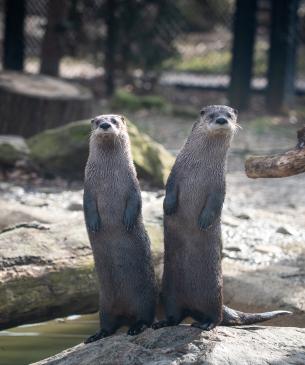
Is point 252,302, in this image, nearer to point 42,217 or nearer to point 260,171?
point 260,171

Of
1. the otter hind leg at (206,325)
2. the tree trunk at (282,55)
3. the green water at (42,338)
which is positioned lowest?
the green water at (42,338)

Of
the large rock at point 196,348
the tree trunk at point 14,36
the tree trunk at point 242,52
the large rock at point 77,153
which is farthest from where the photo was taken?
the tree trunk at point 14,36

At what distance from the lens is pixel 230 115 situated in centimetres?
495

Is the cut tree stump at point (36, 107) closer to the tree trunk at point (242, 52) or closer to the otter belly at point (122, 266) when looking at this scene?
the tree trunk at point (242, 52)

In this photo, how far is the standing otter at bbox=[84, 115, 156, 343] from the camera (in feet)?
16.1

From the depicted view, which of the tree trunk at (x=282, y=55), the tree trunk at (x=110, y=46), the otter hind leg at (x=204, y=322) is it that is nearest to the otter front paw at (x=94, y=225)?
the otter hind leg at (x=204, y=322)

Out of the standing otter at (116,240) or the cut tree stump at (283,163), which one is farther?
the cut tree stump at (283,163)

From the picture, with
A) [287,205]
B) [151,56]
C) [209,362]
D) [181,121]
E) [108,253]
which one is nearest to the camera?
[209,362]

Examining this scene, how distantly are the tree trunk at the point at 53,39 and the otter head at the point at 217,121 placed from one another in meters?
8.78

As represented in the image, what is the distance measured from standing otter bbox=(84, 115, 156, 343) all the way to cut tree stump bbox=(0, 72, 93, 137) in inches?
219

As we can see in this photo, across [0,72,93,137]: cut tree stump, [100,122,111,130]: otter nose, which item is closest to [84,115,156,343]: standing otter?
[100,122,111,130]: otter nose

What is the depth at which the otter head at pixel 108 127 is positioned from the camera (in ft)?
16.0

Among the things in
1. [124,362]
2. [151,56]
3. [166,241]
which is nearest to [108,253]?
[166,241]

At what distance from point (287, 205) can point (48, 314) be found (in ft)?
10.8
